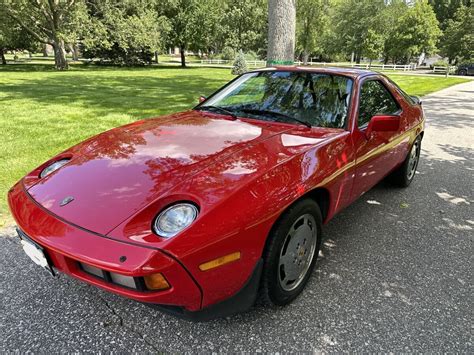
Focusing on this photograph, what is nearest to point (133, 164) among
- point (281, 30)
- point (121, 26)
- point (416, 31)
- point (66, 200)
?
point (66, 200)

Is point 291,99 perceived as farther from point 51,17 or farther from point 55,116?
point 51,17

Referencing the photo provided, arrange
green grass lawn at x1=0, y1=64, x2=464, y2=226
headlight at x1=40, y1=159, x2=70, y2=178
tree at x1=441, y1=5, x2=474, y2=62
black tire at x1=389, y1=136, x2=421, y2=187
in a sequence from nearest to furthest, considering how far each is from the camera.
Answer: headlight at x1=40, y1=159, x2=70, y2=178 → black tire at x1=389, y1=136, x2=421, y2=187 → green grass lawn at x1=0, y1=64, x2=464, y2=226 → tree at x1=441, y1=5, x2=474, y2=62

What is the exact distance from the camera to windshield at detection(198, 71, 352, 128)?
2.79 meters

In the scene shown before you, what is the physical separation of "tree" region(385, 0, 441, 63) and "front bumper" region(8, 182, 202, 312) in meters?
46.4

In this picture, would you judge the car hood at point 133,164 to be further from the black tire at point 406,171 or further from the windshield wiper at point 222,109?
the black tire at point 406,171

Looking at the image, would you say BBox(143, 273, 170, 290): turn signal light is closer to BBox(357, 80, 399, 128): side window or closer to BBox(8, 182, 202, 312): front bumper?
BBox(8, 182, 202, 312): front bumper

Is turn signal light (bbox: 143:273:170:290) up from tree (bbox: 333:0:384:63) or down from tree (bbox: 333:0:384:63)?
down

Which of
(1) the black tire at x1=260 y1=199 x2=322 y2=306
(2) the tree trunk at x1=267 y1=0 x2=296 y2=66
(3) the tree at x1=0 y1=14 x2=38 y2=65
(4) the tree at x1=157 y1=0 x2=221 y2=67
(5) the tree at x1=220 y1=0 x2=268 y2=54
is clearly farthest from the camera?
(5) the tree at x1=220 y1=0 x2=268 y2=54

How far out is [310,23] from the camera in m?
39.0

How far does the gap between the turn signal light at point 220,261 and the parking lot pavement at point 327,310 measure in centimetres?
57

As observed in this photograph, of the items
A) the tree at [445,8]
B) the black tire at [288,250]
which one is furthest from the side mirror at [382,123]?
the tree at [445,8]

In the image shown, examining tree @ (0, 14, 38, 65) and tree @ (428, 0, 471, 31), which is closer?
tree @ (0, 14, 38, 65)

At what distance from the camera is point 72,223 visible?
1.72 metres

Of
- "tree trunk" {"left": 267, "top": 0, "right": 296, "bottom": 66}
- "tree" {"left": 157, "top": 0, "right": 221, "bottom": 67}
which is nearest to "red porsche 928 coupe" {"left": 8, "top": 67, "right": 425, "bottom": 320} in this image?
"tree trunk" {"left": 267, "top": 0, "right": 296, "bottom": 66}
